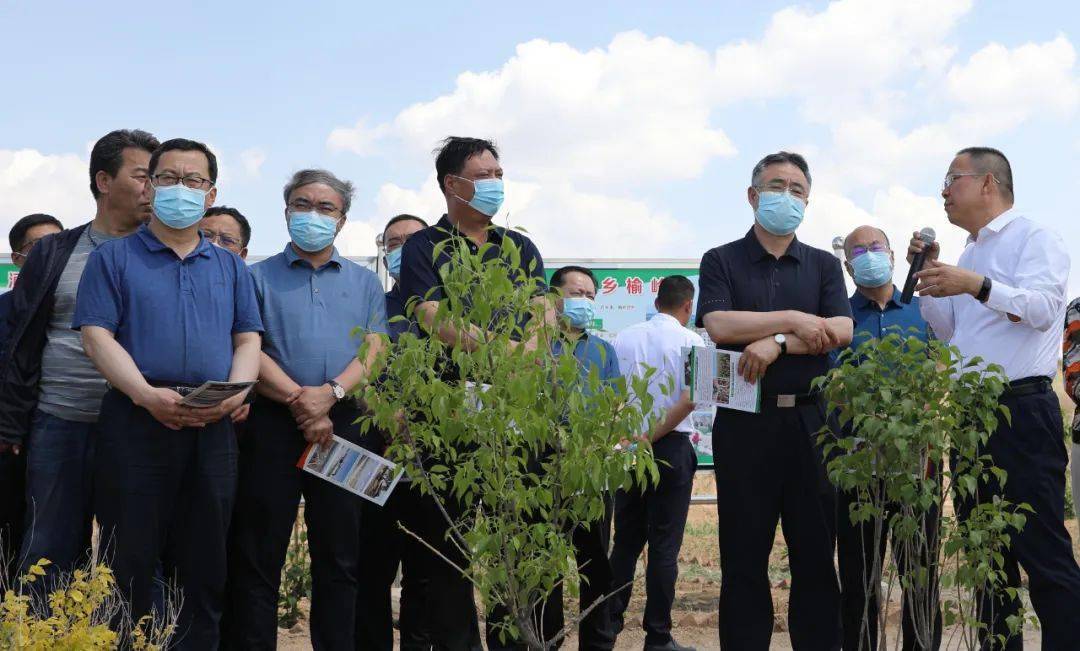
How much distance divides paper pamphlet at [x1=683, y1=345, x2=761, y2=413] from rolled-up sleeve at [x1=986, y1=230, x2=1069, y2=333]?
3.61 feet

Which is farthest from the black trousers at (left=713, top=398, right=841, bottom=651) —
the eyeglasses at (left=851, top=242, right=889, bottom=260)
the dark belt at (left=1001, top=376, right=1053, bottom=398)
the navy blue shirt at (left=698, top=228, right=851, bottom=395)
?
the eyeglasses at (left=851, top=242, right=889, bottom=260)

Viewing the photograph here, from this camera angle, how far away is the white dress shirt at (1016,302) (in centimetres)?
486

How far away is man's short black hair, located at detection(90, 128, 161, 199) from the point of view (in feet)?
16.8

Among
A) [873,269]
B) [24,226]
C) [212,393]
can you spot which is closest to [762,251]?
[873,269]

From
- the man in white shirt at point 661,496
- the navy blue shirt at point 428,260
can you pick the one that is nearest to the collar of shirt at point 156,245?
the navy blue shirt at point 428,260

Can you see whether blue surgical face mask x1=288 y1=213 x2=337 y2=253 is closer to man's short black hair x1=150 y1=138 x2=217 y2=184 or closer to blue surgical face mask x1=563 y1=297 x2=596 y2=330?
man's short black hair x1=150 y1=138 x2=217 y2=184

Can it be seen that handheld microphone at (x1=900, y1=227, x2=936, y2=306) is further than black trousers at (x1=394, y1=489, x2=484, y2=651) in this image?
Yes

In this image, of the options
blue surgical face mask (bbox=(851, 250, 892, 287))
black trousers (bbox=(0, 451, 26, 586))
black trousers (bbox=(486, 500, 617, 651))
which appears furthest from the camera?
blue surgical face mask (bbox=(851, 250, 892, 287))

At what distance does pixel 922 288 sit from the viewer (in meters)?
4.96

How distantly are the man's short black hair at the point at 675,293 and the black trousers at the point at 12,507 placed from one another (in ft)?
12.9

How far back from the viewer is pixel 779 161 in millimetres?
5262

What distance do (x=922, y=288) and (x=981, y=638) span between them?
1.54 m

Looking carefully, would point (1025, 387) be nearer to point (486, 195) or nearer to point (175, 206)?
point (486, 195)

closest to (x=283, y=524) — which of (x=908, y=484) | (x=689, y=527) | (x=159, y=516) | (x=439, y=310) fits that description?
(x=159, y=516)
